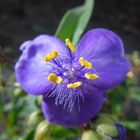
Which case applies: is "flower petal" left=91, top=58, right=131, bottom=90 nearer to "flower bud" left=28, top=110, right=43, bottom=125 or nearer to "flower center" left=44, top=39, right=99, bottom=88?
"flower center" left=44, top=39, right=99, bottom=88

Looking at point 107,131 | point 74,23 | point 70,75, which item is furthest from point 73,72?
point 74,23

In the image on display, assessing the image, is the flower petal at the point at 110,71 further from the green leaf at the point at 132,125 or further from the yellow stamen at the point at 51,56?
the green leaf at the point at 132,125

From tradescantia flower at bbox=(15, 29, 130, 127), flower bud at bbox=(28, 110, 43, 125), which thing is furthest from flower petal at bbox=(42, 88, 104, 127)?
flower bud at bbox=(28, 110, 43, 125)

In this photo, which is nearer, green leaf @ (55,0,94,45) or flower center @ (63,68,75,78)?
flower center @ (63,68,75,78)

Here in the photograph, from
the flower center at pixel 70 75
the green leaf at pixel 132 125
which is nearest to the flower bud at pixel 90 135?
the flower center at pixel 70 75

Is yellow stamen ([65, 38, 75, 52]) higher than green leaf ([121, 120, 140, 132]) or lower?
higher

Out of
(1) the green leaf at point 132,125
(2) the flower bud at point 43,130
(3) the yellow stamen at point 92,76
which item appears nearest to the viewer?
(3) the yellow stamen at point 92,76

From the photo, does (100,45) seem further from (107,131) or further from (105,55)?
(107,131)
